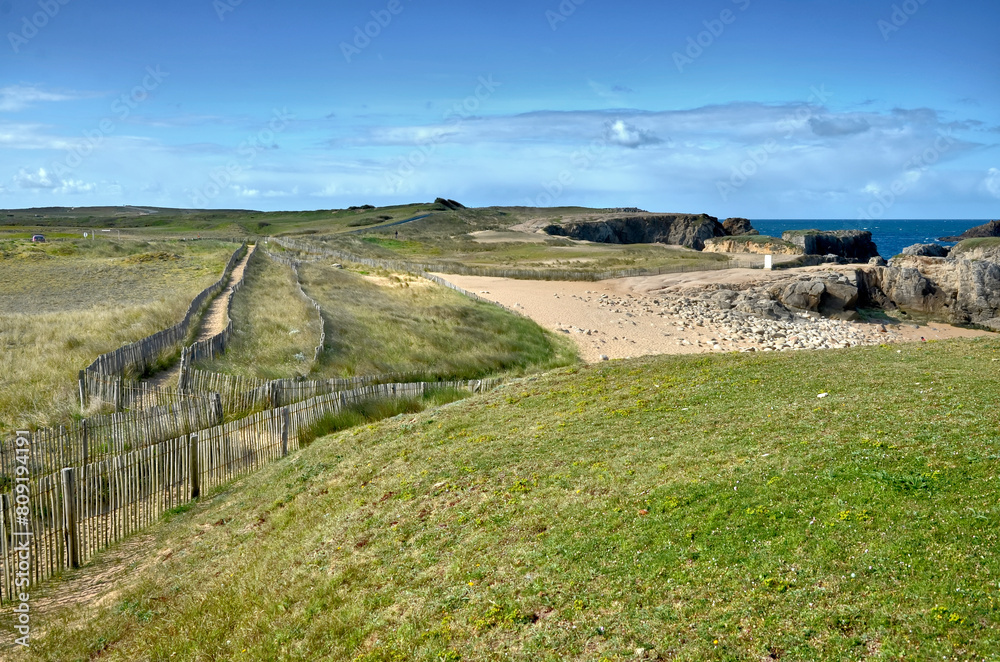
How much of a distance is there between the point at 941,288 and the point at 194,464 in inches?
1963

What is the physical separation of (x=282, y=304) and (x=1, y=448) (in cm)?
2588

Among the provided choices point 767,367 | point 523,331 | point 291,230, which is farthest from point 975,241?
point 291,230

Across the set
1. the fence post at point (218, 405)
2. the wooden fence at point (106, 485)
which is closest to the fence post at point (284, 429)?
the wooden fence at point (106, 485)

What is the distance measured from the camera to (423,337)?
3384 centimetres

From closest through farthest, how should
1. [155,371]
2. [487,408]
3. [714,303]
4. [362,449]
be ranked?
[362,449] < [487,408] < [155,371] < [714,303]

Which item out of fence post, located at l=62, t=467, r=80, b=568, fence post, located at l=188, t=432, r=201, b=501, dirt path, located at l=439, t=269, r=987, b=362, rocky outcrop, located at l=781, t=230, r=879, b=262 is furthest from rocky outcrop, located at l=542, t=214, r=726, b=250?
fence post, located at l=62, t=467, r=80, b=568

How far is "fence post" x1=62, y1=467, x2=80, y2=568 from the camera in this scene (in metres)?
11.8

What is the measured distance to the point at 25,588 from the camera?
11.2m

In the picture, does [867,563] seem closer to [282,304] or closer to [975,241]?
[282,304]

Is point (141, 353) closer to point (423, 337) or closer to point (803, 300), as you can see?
point (423, 337)

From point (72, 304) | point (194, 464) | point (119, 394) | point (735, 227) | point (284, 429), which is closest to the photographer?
point (194, 464)

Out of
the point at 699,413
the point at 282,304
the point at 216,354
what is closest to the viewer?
the point at 699,413

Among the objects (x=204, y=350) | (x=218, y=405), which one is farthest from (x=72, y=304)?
(x=218, y=405)

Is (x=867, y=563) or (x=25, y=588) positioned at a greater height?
(x=867, y=563)
